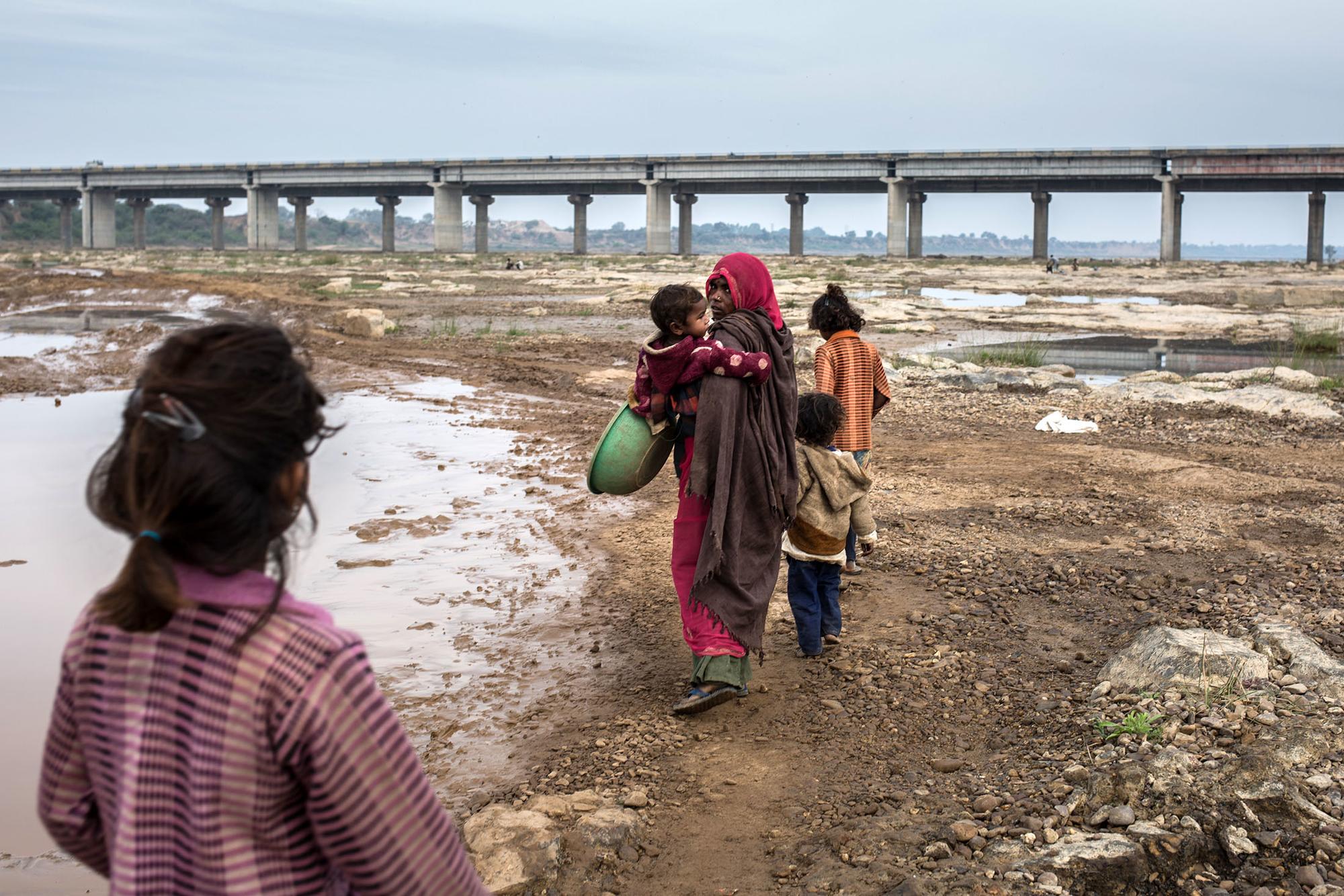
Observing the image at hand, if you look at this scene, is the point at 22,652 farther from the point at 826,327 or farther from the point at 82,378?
the point at 82,378

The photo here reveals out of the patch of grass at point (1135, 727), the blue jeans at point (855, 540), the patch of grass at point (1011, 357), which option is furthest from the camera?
the patch of grass at point (1011, 357)

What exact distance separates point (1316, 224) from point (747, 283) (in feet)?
229

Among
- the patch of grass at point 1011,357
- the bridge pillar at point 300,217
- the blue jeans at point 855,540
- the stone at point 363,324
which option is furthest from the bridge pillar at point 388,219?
the blue jeans at point 855,540

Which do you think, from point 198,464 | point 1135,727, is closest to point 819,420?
point 1135,727

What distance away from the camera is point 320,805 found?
171cm

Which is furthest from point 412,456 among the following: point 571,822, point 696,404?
point 571,822

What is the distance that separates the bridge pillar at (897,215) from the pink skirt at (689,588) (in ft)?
214

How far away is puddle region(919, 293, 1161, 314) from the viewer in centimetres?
3006

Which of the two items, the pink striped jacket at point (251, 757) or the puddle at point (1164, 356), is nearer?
the pink striped jacket at point (251, 757)

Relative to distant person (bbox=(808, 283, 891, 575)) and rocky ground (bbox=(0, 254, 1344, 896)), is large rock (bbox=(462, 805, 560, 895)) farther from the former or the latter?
distant person (bbox=(808, 283, 891, 575))

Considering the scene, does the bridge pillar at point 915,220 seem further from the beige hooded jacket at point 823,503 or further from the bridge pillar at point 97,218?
the beige hooded jacket at point 823,503

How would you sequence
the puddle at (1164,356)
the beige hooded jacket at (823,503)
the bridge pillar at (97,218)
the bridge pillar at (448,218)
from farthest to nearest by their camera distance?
the bridge pillar at (97,218)
the bridge pillar at (448,218)
the puddle at (1164,356)
the beige hooded jacket at (823,503)

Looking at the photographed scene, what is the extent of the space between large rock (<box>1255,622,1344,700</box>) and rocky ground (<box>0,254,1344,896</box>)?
1 cm

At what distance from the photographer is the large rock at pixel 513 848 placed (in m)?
3.75
